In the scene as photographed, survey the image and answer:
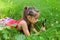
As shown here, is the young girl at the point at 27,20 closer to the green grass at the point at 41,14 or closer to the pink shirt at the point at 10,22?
the pink shirt at the point at 10,22

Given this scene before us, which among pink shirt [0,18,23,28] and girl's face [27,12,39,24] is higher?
girl's face [27,12,39,24]

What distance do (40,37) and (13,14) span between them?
1190 mm

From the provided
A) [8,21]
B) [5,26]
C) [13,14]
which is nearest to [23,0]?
[13,14]

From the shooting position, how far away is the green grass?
4.15 meters

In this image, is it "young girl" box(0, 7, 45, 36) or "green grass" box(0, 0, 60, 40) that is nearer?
"green grass" box(0, 0, 60, 40)

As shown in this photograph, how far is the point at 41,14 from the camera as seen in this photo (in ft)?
16.2

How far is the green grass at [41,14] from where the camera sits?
4.15 meters

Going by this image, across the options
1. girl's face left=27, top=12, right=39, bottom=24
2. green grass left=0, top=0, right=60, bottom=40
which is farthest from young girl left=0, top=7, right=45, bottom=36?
green grass left=0, top=0, right=60, bottom=40

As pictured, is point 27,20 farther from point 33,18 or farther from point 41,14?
point 41,14

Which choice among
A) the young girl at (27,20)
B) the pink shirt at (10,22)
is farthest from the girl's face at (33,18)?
the pink shirt at (10,22)

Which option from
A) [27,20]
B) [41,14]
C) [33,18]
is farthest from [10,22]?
[41,14]

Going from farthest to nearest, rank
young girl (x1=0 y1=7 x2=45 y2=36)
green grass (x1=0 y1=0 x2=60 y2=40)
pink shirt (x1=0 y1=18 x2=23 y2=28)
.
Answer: pink shirt (x1=0 y1=18 x2=23 y2=28) < young girl (x1=0 y1=7 x2=45 y2=36) < green grass (x1=0 y1=0 x2=60 y2=40)

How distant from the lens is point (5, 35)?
4.11 metres

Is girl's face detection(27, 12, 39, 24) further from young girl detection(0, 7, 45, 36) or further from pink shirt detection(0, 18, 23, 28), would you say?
pink shirt detection(0, 18, 23, 28)
